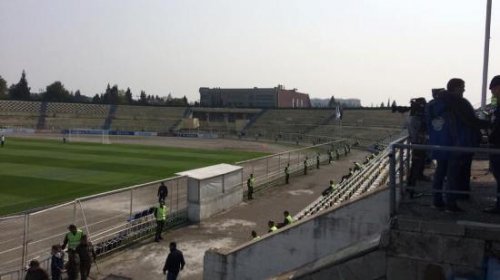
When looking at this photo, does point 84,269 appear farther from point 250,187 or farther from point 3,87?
point 3,87

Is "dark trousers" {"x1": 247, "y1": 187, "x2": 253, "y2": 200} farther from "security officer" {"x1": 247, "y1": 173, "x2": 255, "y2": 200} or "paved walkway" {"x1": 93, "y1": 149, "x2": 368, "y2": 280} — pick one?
"paved walkway" {"x1": 93, "y1": 149, "x2": 368, "y2": 280}

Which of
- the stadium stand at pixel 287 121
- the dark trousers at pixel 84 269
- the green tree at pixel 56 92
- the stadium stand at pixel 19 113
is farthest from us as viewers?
the green tree at pixel 56 92

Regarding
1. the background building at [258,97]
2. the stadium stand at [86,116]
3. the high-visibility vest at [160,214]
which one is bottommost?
the high-visibility vest at [160,214]

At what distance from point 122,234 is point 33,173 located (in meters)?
18.6

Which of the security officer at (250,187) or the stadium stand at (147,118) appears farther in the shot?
the stadium stand at (147,118)

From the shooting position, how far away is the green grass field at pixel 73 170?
77.4ft

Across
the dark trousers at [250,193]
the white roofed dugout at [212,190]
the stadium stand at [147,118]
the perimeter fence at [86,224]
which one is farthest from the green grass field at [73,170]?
the stadium stand at [147,118]

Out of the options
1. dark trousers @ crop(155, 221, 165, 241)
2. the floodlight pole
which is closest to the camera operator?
dark trousers @ crop(155, 221, 165, 241)

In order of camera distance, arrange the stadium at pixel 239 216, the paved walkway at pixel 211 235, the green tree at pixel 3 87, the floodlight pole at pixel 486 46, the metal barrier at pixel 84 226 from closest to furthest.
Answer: the stadium at pixel 239 216
the paved walkway at pixel 211 235
the metal barrier at pixel 84 226
the floodlight pole at pixel 486 46
the green tree at pixel 3 87

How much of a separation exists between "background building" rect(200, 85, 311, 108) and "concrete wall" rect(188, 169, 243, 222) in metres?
118

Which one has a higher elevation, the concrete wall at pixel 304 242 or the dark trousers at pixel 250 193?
the concrete wall at pixel 304 242

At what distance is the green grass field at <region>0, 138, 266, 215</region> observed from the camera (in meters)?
23.6

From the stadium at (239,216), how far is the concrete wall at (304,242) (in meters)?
0.02

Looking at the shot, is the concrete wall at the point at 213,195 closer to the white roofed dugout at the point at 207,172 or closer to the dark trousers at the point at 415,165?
the white roofed dugout at the point at 207,172
